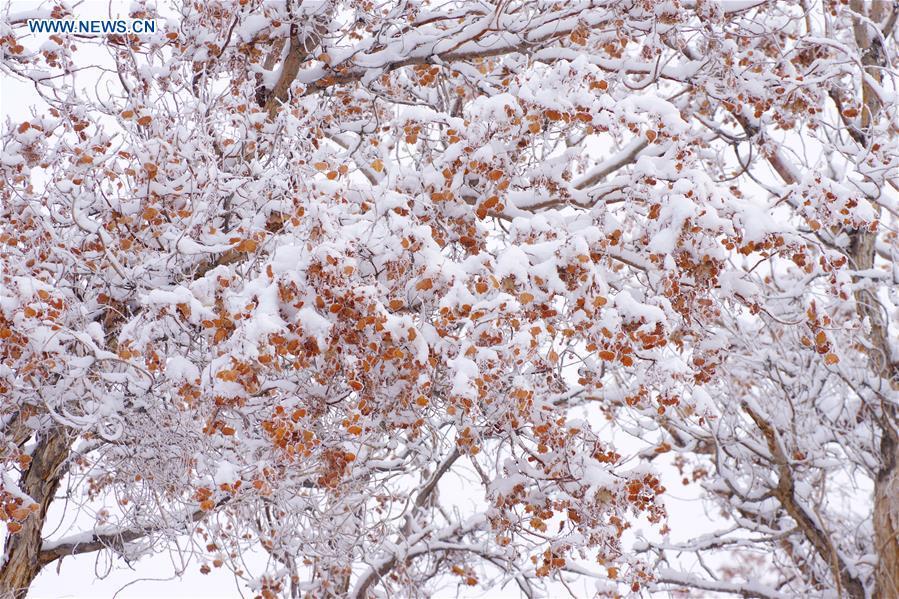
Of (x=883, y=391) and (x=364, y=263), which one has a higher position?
(x=883, y=391)

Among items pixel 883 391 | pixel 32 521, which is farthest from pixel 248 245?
pixel 883 391

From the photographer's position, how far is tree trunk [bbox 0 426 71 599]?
6074 millimetres

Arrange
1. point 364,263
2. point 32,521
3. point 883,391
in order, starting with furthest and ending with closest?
point 883,391
point 32,521
point 364,263

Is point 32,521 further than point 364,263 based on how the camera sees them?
Yes

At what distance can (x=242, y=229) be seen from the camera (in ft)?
15.0

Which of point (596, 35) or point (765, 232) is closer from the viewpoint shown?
point (765, 232)

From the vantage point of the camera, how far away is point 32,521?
20.0ft

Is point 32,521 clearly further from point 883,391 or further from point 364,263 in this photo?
point 883,391

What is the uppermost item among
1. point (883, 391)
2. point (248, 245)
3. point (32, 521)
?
point (883, 391)

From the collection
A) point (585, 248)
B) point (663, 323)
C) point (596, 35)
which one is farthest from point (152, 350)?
point (596, 35)

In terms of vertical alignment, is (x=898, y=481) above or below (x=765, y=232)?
above

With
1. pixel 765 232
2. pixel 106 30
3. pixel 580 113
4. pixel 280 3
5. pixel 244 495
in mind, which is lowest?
pixel 244 495

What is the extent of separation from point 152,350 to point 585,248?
7.43 feet

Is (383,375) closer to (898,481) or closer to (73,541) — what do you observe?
(73,541)
